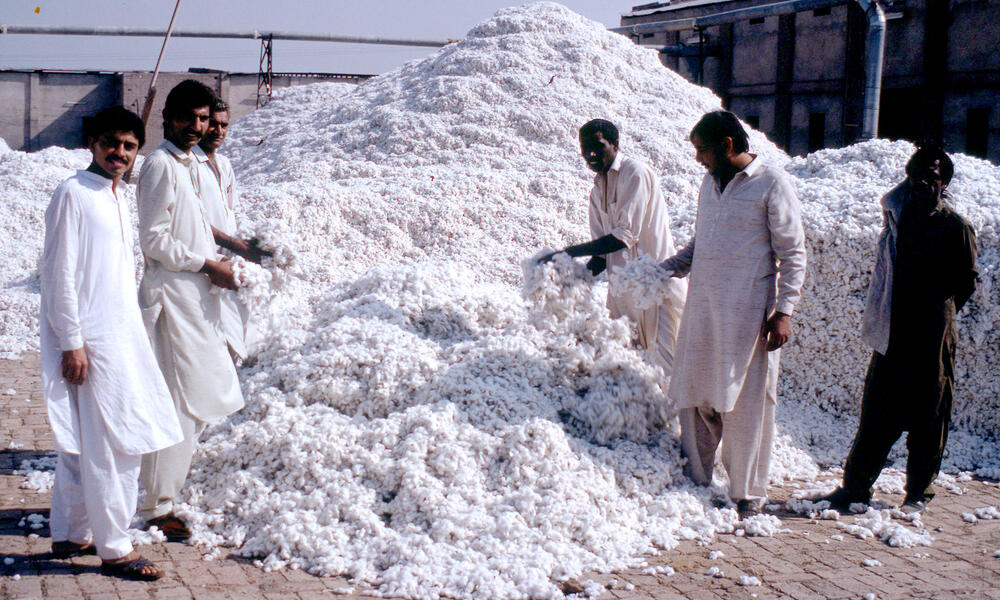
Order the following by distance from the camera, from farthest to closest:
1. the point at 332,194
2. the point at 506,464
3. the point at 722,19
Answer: the point at 722,19
the point at 332,194
the point at 506,464

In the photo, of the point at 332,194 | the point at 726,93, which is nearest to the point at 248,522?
the point at 332,194

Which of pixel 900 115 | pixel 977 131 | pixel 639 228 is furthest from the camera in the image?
pixel 900 115

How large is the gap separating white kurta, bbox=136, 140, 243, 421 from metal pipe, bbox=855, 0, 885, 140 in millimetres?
10305

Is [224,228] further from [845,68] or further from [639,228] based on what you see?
[845,68]

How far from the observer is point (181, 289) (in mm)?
2992

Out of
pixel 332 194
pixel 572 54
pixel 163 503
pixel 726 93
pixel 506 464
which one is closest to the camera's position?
pixel 163 503

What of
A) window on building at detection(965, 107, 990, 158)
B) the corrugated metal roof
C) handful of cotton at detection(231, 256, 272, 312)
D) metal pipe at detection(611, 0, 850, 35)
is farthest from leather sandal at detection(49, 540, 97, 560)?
the corrugated metal roof

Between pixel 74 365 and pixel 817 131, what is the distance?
19.4 metres

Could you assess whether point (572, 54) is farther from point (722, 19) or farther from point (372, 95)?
point (722, 19)

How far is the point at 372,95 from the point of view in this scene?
927 centimetres

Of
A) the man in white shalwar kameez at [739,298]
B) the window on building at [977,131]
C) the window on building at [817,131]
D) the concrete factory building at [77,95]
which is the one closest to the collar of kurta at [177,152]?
the man in white shalwar kameez at [739,298]

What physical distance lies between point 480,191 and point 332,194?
119 cm

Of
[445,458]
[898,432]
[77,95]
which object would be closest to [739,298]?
[898,432]

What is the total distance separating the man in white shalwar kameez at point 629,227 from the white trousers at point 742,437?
1.47 feet
